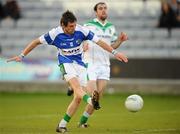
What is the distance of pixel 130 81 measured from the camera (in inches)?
1038


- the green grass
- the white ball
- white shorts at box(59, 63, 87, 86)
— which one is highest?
white shorts at box(59, 63, 87, 86)

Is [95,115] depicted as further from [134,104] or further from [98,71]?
[134,104]

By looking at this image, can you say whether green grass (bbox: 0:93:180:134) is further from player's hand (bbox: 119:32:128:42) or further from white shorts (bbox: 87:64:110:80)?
player's hand (bbox: 119:32:128:42)

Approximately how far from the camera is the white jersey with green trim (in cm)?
1558

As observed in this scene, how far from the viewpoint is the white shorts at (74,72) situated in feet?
45.0

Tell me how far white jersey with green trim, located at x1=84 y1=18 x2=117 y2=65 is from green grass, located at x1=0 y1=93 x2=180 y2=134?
1.50 m

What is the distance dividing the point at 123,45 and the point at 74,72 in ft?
49.5

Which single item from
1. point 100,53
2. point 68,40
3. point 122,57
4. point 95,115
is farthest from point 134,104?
point 95,115

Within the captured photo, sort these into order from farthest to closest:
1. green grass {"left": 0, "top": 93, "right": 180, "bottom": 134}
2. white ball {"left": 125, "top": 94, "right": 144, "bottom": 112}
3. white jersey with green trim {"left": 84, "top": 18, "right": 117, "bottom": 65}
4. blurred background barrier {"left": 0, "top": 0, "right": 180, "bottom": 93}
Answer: blurred background barrier {"left": 0, "top": 0, "right": 180, "bottom": 93} < white jersey with green trim {"left": 84, "top": 18, "right": 117, "bottom": 65} < green grass {"left": 0, "top": 93, "right": 180, "bottom": 134} < white ball {"left": 125, "top": 94, "right": 144, "bottom": 112}

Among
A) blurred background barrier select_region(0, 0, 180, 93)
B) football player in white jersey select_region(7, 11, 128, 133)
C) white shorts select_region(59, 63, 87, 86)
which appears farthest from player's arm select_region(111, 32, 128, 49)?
blurred background barrier select_region(0, 0, 180, 93)

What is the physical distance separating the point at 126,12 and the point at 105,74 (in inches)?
607

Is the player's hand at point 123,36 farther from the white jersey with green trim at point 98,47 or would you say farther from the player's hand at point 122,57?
the player's hand at point 122,57

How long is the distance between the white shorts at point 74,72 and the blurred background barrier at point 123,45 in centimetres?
1221

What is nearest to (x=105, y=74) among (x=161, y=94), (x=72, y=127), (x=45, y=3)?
(x=72, y=127)
